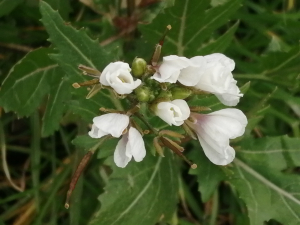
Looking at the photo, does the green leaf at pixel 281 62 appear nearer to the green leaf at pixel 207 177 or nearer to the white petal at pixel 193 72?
the green leaf at pixel 207 177

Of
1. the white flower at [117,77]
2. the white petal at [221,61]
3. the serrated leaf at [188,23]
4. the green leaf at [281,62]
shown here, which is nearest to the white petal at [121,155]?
the white flower at [117,77]

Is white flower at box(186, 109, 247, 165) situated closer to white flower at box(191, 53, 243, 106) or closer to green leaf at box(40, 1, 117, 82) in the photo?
white flower at box(191, 53, 243, 106)

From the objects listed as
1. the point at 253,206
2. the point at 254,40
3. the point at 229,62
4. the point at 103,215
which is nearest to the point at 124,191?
the point at 103,215

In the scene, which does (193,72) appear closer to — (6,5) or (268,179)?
(268,179)

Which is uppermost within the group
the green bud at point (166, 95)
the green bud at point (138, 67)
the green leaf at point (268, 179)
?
the green bud at point (138, 67)

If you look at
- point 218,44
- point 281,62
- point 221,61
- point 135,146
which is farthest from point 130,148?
point 281,62

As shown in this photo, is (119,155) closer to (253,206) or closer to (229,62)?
(229,62)

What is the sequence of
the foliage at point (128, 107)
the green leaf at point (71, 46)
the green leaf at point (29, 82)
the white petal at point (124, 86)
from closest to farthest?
the white petal at point (124, 86), the green leaf at point (71, 46), the foliage at point (128, 107), the green leaf at point (29, 82)

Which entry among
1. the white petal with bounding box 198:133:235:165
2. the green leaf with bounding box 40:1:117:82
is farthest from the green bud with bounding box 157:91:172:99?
the green leaf with bounding box 40:1:117:82
